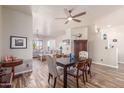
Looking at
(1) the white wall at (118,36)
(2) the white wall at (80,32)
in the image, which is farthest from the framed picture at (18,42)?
(1) the white wall at (118,36)

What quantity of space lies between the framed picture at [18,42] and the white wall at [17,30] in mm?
116

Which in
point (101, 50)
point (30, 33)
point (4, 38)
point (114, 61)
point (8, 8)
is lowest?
point (114, 61)

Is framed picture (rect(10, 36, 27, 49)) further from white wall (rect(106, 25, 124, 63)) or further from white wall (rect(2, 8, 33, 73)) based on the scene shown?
white wall (rect(106, 25, 124, 63))

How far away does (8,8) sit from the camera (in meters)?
3.73

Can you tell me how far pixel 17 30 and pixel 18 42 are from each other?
466 mm

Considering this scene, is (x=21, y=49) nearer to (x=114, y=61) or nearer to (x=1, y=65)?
(x=1, y=65)

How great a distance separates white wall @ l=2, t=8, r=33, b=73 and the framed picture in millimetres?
116

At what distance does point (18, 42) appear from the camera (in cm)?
408

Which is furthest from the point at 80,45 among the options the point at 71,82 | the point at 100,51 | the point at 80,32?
the point at 71,82

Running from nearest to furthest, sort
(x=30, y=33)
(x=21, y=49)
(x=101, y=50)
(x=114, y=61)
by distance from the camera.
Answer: (x=21, y=49), (x=30, y=33), (x=114, y=61), (x=101, y=50)
